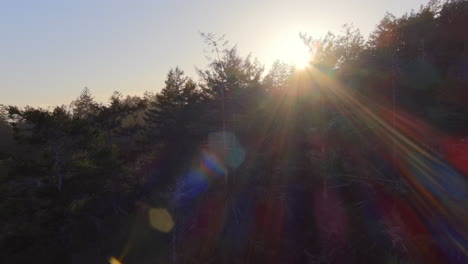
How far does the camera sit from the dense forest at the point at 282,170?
12742 mm

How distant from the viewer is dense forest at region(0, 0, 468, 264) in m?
12.7

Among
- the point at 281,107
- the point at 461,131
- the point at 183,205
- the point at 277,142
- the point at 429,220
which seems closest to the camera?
the point at 429,220

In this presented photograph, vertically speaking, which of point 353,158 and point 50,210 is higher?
point 50,210

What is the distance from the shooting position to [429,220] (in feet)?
41.5

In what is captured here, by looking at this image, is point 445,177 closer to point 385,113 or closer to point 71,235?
point 385,113

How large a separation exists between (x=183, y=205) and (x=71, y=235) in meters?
6.10

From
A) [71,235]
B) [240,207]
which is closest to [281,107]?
[240,207]

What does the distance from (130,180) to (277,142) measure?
36.0 ft

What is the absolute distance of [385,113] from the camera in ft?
58.9

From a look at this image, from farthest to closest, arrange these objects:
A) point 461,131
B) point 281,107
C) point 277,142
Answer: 1. point 281,107
2. point 277,142
3. point 461,131

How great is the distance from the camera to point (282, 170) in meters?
17.0

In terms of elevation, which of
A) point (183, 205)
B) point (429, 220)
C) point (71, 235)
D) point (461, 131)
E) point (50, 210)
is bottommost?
point (429, 220)

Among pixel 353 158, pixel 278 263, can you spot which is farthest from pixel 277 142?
pixel 278 263

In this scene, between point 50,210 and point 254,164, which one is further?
point 254,164
